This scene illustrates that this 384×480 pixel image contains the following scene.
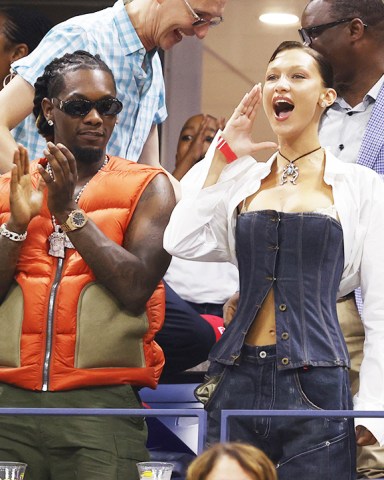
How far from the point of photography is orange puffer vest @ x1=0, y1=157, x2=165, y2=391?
321 cm

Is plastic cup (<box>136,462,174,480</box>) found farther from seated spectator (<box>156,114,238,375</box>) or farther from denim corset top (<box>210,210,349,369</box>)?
seated spectator (<box>156,114,238,375</box>)

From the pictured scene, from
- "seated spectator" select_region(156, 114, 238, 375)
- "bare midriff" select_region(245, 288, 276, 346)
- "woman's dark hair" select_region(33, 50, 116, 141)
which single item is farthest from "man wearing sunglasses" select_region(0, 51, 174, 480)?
"bare midriff" select_region(245, 288, 276, 346)

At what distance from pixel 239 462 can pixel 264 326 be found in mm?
647

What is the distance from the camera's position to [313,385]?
2.99m

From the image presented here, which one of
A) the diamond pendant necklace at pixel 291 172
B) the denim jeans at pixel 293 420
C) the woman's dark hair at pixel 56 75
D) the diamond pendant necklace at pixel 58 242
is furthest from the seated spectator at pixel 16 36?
the denim jeans at pixel 293 420

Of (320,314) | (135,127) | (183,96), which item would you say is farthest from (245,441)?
(183,96)

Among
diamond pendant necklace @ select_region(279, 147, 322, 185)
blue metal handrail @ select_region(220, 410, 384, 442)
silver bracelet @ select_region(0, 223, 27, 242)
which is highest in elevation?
diamond pendant necklace @ select_region(279, 147, 322, 185)

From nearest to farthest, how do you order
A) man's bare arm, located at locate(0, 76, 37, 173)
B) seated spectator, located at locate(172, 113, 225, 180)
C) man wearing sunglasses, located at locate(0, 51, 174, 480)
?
man wearing sunglasses, located at locate(0, 51, 174, 480)
man's bare arm, located at locate(0, 76, 37, 173)
seated spectator, located at locate(172, 113, 225, 180)

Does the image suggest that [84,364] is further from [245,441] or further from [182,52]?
[182,52]

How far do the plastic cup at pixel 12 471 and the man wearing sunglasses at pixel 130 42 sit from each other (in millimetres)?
1292

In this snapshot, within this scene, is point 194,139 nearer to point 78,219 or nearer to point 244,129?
point 244,129

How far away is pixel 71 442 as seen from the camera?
Answer: 313 centimetres

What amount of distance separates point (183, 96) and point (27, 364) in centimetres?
316

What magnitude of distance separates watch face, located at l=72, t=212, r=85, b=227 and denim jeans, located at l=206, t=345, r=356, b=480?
22.3 inches
